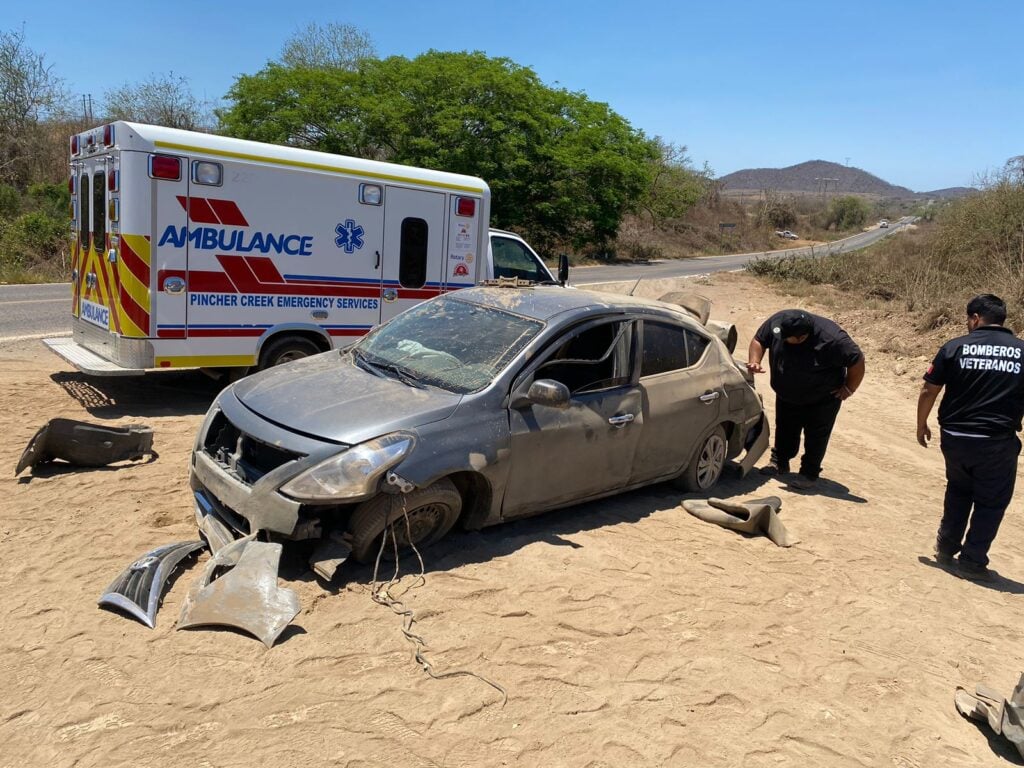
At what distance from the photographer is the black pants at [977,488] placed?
18.0ft

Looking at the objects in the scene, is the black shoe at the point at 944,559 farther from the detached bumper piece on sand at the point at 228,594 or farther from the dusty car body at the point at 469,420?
the detached bumper piece on sand at the point at 228,594

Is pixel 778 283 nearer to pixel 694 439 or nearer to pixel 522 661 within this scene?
pixel 694 439

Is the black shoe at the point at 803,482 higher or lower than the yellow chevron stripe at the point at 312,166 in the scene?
lower

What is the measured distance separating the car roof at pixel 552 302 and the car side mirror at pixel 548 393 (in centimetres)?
65

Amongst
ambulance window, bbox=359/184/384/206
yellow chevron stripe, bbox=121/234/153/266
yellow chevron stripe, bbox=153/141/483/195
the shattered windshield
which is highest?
yellow chevron stripe, bbox=153/141/483/195

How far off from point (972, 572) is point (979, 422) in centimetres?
108

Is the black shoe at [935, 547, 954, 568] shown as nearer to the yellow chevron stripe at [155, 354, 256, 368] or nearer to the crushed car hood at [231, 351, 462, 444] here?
the crushed car hood at [231, 351, 462, 444]

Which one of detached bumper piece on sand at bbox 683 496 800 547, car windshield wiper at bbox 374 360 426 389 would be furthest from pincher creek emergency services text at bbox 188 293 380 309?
detached bumper piece on sand at bbox 683 496 800 547

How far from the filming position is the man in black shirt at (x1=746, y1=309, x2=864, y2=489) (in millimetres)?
6754

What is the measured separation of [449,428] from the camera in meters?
4.45

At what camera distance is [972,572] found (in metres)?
5.63

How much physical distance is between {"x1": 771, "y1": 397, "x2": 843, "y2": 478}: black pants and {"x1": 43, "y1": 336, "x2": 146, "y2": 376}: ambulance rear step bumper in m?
5.88

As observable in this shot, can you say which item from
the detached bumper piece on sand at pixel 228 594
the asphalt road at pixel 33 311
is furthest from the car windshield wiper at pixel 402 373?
the asphalt road at pixel 33 311

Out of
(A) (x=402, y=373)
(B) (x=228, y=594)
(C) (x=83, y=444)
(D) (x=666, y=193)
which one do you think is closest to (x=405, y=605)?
(B) (x=228, y=594)
